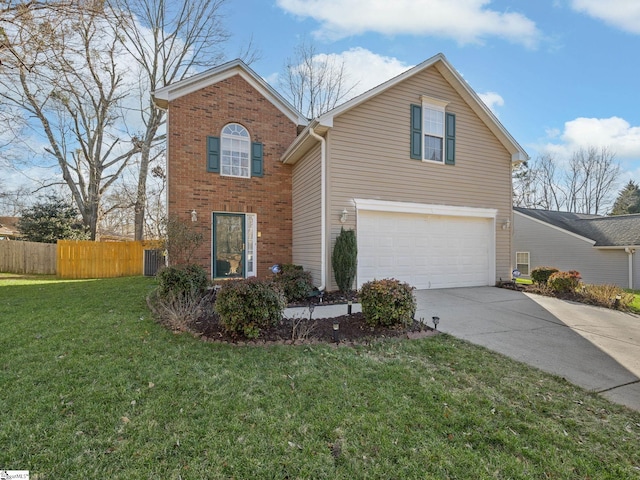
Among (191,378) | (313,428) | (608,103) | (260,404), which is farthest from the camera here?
(608,103)

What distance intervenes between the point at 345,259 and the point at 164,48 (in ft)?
55.2

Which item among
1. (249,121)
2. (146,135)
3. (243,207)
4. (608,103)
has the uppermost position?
(608,103)

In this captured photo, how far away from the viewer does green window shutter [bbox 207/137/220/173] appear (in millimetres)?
10094

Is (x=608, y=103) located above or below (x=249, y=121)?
above

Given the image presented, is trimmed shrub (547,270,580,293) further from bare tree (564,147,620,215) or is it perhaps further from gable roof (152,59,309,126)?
bare tree (564,147,620,215)

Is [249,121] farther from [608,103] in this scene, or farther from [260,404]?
[608,103]

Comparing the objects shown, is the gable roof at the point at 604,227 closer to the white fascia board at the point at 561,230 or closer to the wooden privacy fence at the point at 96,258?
the white fascia board at the point at 561,230

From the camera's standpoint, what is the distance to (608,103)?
17.0 meters

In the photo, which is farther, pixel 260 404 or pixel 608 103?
pixel 608 103

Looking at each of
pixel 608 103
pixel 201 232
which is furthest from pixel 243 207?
pixel 608 103

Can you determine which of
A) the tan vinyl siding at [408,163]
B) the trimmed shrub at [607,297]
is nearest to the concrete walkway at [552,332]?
the trimmed shrub at [607,297]

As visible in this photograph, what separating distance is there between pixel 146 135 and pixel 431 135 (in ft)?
50.0

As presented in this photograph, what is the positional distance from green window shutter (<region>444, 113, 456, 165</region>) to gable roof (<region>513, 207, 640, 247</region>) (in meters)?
11.7

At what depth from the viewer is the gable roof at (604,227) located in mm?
15166
